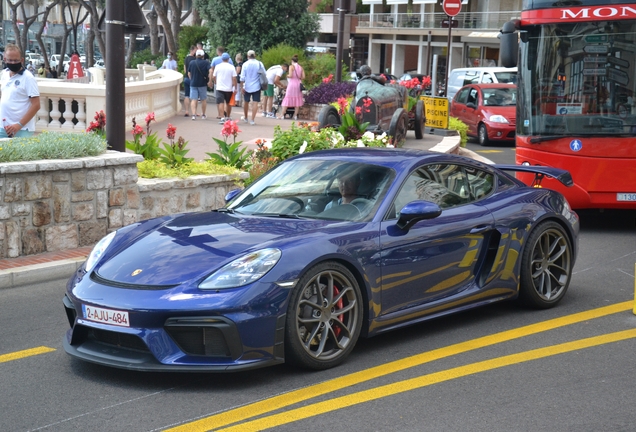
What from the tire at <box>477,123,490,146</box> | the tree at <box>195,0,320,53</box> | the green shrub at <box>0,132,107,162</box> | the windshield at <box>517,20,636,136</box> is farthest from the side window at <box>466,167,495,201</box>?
the tree at <box>195,0,320,53</box>

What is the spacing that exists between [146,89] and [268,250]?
685 inches

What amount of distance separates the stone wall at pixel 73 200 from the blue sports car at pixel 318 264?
274 centimetres

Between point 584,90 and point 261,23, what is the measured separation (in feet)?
84.6

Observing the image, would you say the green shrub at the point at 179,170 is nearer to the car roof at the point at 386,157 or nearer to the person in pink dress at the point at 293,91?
the car roof at the point at 386,157

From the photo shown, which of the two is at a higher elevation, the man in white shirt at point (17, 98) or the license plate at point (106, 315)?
the man in white shirt at point (17, 98)

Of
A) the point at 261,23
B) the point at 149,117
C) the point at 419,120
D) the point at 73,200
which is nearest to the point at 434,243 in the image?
the point at 73,200

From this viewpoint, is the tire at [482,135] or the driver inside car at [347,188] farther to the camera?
the tire at [482,135]

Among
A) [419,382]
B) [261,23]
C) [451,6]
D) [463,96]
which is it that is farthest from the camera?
[261,23]

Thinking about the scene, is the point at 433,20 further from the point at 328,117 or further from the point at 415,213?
the point at 415,213

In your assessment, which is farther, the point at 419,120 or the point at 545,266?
the point at 419,120

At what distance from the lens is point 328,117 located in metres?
17.5

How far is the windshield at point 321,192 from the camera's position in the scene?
620cm

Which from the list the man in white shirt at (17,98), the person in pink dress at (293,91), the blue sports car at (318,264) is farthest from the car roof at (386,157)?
the person in pink dress at (293,91)

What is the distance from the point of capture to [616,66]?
11242mm
